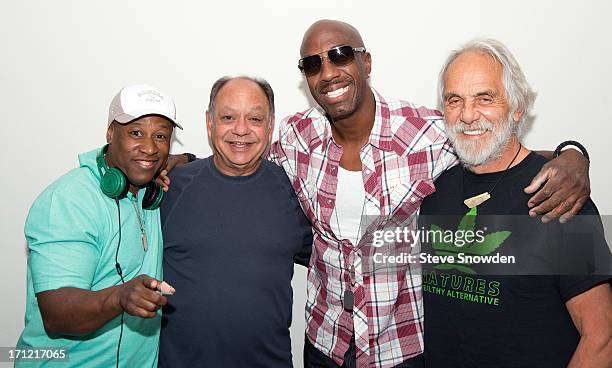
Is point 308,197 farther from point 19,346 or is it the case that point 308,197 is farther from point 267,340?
point 19,346

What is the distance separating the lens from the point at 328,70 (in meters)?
2.25

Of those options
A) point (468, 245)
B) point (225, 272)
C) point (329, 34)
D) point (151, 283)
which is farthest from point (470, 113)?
point (151, 283)

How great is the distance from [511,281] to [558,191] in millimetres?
395

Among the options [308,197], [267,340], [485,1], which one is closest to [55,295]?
[267,340]

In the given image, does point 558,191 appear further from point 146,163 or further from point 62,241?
point 62,241

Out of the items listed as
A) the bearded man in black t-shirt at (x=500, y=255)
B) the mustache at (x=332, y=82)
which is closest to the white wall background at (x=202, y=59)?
the mustache at (x=332, y=82)

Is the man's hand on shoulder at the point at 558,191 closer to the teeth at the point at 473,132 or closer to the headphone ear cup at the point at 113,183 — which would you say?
the teeth at the point at 473,132

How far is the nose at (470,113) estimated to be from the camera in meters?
1.95

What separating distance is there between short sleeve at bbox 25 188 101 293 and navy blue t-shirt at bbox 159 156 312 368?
19.8 inches

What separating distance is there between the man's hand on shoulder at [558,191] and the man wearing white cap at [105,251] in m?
1.40

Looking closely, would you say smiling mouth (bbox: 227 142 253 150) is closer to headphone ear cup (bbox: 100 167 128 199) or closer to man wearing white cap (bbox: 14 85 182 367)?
man wearing white cap (bbox: 14 85 182 367)

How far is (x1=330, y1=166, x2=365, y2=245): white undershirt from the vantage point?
226 centimetres

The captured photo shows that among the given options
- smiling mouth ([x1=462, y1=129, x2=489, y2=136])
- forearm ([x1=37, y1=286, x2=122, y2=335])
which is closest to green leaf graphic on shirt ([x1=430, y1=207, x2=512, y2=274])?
smiling mouth ([x1=462, y1=129, x2=489, y2=136])

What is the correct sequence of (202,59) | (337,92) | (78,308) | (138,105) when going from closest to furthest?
(78,308)
(138,105)
(337,92)
(202,59)
